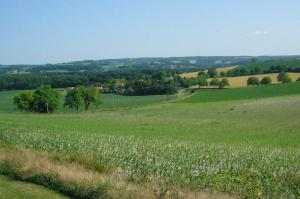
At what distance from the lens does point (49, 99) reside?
88875 millimetres

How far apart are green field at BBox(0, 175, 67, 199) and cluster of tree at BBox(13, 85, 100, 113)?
7629cm

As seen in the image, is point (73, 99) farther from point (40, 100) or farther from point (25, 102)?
point (25, 102)

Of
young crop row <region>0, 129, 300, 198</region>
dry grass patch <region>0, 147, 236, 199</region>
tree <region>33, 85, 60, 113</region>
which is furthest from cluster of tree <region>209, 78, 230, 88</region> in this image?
dry grass patch <region>0, 147, 236, 199</region>

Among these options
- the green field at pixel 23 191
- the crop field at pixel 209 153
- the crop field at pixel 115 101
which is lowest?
the crop field at pixel 115 101

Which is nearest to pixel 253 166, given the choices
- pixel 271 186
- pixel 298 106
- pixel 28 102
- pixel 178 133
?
pixel 271 186

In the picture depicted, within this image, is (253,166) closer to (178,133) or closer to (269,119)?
(178,133)

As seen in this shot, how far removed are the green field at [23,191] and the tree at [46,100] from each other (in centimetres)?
7629

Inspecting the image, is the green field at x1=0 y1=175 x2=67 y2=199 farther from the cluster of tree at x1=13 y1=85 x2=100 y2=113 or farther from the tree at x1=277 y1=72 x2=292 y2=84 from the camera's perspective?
the tree at x1=277 y1=72 x2=292 y2=84

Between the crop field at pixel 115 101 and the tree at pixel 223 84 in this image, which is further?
the tree at pixel 223 84

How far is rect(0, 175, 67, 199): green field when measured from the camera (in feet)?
40.3

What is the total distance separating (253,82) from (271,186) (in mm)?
101948

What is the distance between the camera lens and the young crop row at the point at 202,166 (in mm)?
12195

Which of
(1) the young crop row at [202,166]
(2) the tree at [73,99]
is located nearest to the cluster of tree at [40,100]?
(2) the tree at [73,99]

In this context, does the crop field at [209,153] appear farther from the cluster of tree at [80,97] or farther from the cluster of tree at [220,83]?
the cluster of tree at [220,83]
